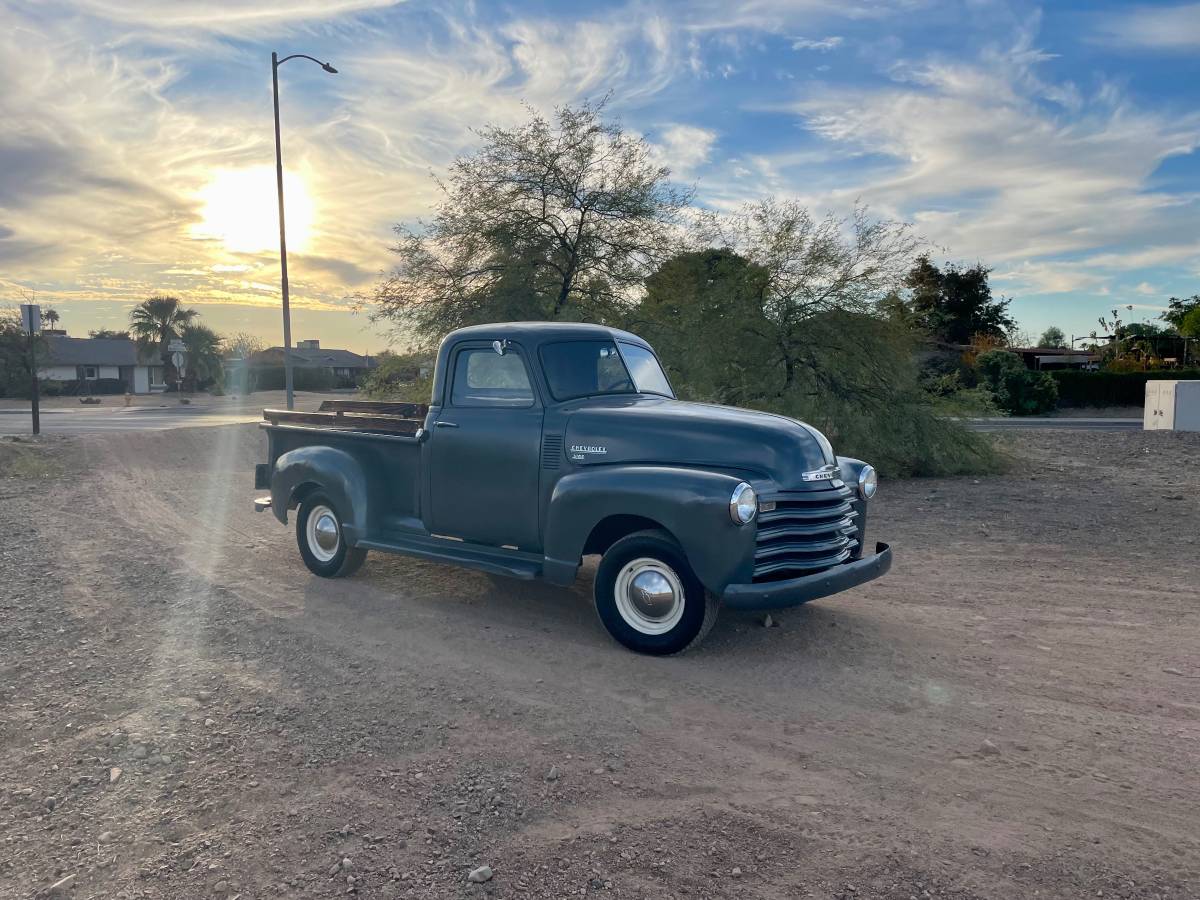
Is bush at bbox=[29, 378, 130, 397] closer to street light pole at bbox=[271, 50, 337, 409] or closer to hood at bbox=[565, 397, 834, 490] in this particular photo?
street light pole at bbox=[271, 50, 337, 409]

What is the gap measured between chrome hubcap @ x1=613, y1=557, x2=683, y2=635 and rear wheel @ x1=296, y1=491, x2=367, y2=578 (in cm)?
294

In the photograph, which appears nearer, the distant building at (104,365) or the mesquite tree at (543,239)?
the mesquite tree at (543,239)

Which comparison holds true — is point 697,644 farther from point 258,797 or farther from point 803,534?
point 258,797

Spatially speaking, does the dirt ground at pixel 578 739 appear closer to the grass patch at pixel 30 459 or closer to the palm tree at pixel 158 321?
the grass patch at pixel 30 459

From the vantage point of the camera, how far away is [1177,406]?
2356 centimetres

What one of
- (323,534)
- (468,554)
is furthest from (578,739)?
(323,534)

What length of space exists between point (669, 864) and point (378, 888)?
1063 mm

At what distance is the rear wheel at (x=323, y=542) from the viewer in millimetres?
7492

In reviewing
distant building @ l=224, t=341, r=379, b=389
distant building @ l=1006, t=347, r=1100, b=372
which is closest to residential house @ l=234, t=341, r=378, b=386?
distant building @ l=224, t=341, r=379, b=389

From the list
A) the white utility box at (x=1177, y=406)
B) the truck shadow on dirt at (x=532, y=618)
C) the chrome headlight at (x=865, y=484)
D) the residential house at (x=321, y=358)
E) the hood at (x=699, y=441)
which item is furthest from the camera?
the residential house at (x=321, y=358)

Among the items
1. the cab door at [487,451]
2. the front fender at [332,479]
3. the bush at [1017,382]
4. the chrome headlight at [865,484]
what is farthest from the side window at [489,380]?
the bush at [1017,382]

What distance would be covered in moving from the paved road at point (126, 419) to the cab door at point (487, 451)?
20.4 m

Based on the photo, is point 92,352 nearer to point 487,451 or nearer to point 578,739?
point 487,451

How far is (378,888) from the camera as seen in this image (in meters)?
3.12
